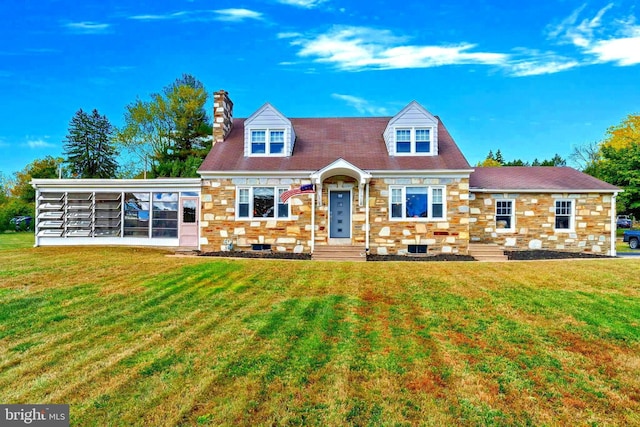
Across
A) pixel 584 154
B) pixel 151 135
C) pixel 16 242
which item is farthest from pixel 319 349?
pixel 584 154

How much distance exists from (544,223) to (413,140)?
283 inches

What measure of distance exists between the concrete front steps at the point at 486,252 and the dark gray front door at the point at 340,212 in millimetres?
5206

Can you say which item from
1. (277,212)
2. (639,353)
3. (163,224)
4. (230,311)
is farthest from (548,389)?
(163,224)

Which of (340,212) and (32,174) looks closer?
(340,212)

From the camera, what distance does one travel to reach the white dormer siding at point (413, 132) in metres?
15.5

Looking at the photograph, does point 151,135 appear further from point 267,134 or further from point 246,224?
point 246,224

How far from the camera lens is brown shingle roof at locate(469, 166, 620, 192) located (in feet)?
52.4

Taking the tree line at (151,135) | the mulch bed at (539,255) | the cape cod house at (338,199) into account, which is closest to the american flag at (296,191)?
the cape cod house at (338,199)

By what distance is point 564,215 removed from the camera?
16.1m

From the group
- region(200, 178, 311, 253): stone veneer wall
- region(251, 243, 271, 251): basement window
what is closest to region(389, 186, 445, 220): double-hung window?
region(200, 178, 311, 253): stone veneer wall

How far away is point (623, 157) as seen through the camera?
2555 centimetres

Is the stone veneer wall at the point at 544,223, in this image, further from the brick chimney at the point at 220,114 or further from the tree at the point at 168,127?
the tree at the point at 168,127

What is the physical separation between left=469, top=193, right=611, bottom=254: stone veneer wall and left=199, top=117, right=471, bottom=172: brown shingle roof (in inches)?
109

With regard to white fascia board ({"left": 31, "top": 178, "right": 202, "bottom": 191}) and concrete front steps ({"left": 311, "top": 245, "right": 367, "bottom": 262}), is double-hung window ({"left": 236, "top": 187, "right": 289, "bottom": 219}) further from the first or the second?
white fascia board ({"left": 31, "top": 178, "right": 202, "bottom": 191})
